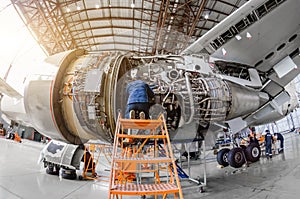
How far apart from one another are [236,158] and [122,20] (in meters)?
13.4

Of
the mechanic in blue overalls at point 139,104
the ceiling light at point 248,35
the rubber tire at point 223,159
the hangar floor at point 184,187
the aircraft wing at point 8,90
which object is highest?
the ceiling light at point 248,35

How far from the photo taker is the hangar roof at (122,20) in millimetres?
14000

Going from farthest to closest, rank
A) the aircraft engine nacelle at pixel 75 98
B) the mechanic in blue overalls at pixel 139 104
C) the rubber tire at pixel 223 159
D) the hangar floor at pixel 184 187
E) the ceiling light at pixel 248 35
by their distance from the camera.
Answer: the rubber tire at pixel 223 159, the ceiling light at pixel 248 35, the hangar floor at pixel 184 187, the aircraft engine nacelle at pixel 75 98, the mechanic in blue overalls at pixel 139 104

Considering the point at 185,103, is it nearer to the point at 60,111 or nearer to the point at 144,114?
the point at 144,114

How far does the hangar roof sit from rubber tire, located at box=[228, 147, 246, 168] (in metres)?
9.57

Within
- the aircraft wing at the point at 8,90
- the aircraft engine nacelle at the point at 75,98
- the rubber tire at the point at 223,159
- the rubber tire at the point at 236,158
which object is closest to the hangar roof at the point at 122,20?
the rubber tire at the point at 223,159

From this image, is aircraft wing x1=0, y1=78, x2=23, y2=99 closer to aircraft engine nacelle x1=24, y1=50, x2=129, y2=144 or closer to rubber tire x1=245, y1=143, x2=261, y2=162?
aircraft engine nacelle x1=24, y1=50, x2=129, y2=144

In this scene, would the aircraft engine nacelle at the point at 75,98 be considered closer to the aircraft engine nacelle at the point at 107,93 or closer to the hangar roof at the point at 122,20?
the aircraft engine nacelle at the point at 107,93

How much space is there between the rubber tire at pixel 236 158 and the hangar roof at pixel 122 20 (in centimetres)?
957

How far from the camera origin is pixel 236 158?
720 cm

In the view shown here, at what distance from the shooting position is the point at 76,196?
13.4 feet

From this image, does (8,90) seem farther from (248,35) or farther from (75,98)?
(248,35)

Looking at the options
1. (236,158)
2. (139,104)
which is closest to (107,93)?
(139,104)

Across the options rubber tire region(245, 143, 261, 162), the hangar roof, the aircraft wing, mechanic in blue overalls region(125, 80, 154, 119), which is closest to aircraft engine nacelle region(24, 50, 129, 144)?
mechanic in blue overalls region(125, 80, 154, 119)
